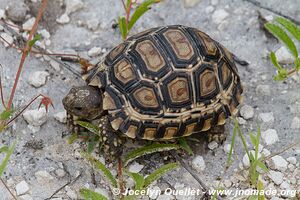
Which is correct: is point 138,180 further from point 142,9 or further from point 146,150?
point 142,9

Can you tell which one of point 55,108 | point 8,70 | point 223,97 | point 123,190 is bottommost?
point 123,190

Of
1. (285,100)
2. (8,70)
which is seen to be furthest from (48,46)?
(285,100)

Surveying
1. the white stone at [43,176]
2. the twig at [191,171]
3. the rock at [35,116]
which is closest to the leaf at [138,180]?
the twig at [191,171]

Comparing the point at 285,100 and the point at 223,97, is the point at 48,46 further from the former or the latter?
the point at 285,100

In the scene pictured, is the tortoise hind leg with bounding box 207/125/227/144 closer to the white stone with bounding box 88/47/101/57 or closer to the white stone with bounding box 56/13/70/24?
the white stone with bounding box 88/47/101/57

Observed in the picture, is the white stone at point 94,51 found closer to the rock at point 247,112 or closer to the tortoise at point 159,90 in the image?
the tortoise at point 159,90

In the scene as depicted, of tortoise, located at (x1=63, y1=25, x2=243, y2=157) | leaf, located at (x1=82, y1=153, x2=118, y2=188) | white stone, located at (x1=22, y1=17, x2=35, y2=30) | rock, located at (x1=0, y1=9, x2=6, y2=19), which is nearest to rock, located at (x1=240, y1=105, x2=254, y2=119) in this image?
tortoise, located at (x1=63, y1=25, x2=243, y2=157)

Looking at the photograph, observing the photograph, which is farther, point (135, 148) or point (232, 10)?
point (232, 10)
